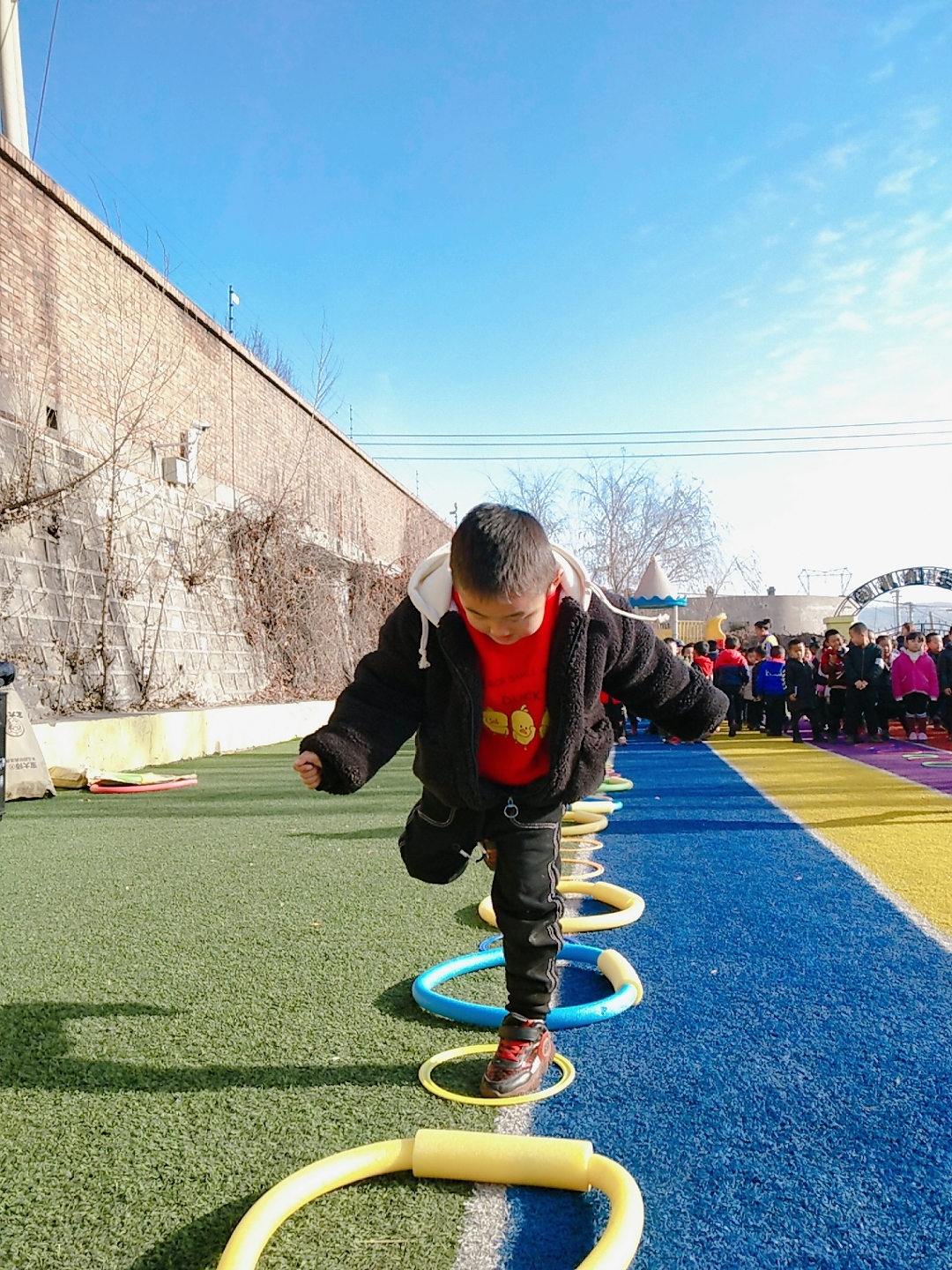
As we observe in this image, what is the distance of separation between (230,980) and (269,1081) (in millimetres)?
950

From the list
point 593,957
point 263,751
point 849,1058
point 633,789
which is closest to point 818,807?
point 633,789

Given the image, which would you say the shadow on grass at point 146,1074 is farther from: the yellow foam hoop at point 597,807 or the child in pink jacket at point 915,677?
the child in pink jacket at point 915,677

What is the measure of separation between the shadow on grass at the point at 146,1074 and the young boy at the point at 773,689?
14.6 m

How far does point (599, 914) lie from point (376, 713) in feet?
7.69

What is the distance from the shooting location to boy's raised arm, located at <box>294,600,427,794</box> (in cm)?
287

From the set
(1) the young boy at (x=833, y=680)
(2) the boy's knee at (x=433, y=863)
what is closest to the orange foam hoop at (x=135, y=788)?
(2) the boy's knee at (x=433, y=863)

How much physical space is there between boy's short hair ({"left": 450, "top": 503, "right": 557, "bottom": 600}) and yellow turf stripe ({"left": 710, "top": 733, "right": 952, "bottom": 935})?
3006mm

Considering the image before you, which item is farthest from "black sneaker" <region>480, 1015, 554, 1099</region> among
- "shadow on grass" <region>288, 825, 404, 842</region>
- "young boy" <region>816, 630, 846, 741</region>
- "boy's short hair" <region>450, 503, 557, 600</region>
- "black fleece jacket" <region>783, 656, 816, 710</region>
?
"young boy" <region>816, 630, 846, 741</region>

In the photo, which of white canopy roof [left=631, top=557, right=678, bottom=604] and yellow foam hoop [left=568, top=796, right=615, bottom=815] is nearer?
yellow foam hoop [left=568, top=796, right=615, bottom=815]

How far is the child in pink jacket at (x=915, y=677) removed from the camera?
1485cm

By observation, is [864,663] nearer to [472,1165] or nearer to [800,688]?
[800,688]

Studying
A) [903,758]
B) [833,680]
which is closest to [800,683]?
[833,680]

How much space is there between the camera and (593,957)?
398cm

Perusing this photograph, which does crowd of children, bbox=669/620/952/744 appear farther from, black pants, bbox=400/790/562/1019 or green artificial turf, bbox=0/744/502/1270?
black pants, bbox=400/790/562/1019
